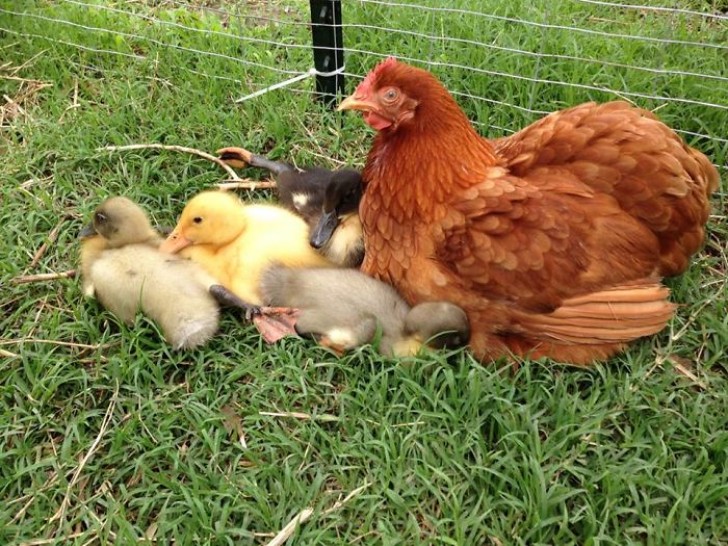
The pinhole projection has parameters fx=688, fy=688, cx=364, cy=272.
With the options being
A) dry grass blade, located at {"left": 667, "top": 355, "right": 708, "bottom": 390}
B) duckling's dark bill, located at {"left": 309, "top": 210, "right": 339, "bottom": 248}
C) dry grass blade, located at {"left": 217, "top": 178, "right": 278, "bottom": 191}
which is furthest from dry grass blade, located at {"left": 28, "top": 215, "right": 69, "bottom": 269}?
dry grass blade, located at {"left": 667, "top": 355, "right": 708, "bottom": 390}

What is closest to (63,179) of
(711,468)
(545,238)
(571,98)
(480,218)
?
(480,218)

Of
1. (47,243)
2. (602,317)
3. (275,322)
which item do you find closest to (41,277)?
(47,243)

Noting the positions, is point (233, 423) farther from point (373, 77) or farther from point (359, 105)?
point (373, 77)

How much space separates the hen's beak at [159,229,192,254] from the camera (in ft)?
9.11

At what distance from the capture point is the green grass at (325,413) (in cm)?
209

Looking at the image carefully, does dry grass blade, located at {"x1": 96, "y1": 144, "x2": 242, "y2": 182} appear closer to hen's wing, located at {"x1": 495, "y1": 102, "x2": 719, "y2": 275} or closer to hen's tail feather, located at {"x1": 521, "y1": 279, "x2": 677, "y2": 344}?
hen's wing, located at {"x1": 495, "y1": 102, "x2": 719, "y2": 275}

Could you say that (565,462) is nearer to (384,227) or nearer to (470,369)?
(470,369)

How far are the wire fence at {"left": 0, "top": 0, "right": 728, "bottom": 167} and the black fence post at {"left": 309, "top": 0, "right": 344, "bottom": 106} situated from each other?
10 cm

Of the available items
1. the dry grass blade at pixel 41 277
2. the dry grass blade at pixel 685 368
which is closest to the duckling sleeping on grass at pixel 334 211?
the dry grass blade at pixel 41 277

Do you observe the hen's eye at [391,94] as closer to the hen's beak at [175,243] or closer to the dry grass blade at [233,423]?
the hen's beak at [175,243]

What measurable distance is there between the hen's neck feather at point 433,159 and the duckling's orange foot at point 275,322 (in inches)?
23.0

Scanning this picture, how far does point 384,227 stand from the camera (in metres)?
2.59

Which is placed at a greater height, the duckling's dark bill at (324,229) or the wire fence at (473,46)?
the wire fence at (473,46)

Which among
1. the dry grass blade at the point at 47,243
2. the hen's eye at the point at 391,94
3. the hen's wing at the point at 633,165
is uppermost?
the hen's eye at the point at 391,94
